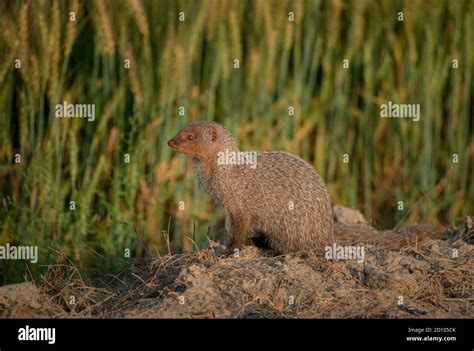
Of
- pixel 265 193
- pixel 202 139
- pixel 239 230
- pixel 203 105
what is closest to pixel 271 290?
pixel 239 230

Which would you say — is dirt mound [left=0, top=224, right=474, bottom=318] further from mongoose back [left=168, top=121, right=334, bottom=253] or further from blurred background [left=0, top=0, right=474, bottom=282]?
blurred background [left=0, top=0, right=474, bottom=282]

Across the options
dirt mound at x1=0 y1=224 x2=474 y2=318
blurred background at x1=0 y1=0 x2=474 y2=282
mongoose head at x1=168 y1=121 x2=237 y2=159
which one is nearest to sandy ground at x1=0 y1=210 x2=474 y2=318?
dirt mound at x1=0 y1=224 x2=474 y2=318

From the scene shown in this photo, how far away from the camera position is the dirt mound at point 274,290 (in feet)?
16.5

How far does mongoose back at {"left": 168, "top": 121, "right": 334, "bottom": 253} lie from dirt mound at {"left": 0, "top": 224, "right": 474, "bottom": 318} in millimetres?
344

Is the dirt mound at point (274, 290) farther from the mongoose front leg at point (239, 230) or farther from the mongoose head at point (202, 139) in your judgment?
the mongoose head at point (202, 139)

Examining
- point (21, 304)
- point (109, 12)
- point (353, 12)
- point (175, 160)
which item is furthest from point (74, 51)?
point (21, 304)

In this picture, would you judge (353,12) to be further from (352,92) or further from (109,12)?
(109,12)

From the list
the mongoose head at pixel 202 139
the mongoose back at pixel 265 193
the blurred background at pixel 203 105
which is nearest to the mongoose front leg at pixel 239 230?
the mongoose back at pixel 265 193

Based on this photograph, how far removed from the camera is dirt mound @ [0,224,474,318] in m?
5.04

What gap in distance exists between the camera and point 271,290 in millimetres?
5188

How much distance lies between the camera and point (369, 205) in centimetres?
859

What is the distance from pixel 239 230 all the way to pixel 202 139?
0.75m

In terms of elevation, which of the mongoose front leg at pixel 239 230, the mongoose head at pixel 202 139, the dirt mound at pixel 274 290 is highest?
the mongoose head at pixel 202 139

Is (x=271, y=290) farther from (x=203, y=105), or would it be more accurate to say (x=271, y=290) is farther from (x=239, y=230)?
(x=203, y=105)
